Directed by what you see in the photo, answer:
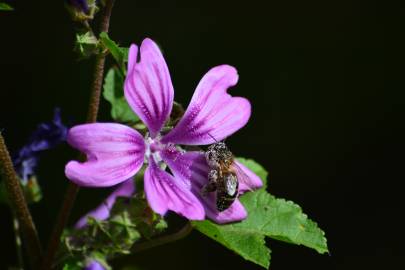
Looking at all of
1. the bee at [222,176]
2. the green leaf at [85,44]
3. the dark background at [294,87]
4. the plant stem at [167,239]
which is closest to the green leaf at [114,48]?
the green leaf at [85,44]

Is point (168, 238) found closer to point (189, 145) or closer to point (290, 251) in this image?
point (189, 145)

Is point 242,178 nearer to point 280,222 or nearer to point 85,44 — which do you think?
point 280,222

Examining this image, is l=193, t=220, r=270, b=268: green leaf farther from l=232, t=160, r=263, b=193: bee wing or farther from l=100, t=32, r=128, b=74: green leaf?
l=100, t=32, r=128, b=74: green leaf


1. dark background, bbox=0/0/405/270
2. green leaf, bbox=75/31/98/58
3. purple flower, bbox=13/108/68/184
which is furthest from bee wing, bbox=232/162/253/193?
dark background, bbox=0/0/405/270

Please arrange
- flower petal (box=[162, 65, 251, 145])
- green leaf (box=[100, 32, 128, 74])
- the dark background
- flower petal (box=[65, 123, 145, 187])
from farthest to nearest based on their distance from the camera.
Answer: the dark background < flower petal (box=[162, 65, 251, 145]) < green leaf (box=[100, 32, 128, 74]) < flower petal (box=[65, 123, 145, 187])

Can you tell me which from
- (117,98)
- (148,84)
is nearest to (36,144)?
(117,98)
